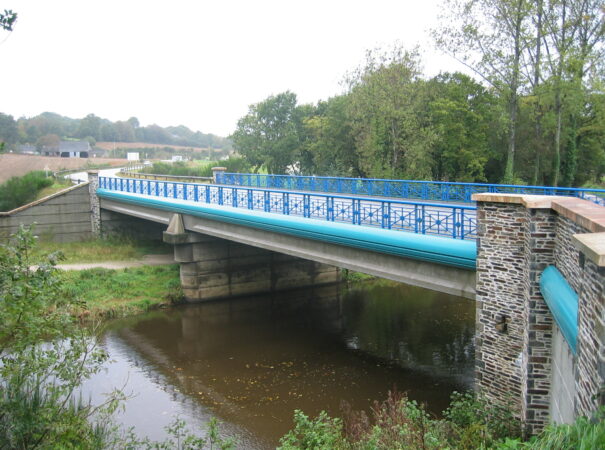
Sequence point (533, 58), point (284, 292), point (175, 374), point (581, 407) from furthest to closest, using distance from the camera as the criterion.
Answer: point (533, 58) < point (284, 292) < point (175, 374) < point (581, 407)

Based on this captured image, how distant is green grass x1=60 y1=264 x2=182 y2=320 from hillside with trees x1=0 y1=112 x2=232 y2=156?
2541 inches

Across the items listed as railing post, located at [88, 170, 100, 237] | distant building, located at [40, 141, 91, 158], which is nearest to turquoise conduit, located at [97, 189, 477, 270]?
railing post, located at [88, 170, 100, 237]

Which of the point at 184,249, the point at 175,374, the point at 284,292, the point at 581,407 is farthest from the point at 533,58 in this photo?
the point at 581,407

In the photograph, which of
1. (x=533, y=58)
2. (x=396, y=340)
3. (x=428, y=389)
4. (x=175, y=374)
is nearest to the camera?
(x=428, y=389)

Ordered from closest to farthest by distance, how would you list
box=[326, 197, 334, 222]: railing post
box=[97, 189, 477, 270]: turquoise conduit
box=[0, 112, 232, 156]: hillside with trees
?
box=[97, 189, 477, 270]: turquoise conduit < box=[326, 197, 334, 222]: railing post < box=[0, 112, 232, 156]: hillside with trees

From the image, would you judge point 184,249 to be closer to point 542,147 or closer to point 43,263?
point 43,263

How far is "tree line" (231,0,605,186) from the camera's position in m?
29.3

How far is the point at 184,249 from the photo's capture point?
2516cm

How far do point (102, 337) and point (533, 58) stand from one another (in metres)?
25.5

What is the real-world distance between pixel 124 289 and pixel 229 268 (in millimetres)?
4818

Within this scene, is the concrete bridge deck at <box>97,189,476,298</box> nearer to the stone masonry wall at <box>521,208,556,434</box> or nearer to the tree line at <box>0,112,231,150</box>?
the stone masonry wall at <box>521,208,556,434</box>

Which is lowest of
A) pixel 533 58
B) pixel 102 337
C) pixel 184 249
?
pixel 102 337

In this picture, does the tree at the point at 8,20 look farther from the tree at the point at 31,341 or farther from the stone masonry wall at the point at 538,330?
the stone masonry wall at the point at 538,330

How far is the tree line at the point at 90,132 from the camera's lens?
92.9 metres
